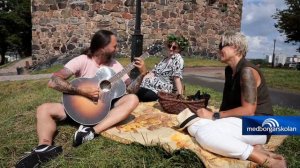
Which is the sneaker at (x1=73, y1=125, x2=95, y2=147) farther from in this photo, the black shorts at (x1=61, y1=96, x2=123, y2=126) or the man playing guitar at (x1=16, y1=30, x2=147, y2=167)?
the black shorts at (x1=61, y1=96, x2=123, y2=126)

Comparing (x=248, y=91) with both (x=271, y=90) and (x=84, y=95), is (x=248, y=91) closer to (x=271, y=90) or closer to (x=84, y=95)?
(x=84, y=95)

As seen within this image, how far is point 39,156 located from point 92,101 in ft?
3.28

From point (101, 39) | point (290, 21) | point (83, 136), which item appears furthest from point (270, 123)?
point (290, 21)

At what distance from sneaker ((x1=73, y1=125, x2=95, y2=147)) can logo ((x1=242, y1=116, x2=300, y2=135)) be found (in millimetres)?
2250

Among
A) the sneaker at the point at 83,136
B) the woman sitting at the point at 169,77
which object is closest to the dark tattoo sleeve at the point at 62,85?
the sneaker at the point at 83,136

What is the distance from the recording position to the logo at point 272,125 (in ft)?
8.20

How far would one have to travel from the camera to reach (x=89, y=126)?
4.85 metres

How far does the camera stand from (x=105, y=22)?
16.1 meters

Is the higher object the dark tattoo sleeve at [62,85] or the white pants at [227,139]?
the dark tattoo sleeve at [62,85]

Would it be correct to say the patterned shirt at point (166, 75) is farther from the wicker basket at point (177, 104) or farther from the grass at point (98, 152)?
the grass at point (98, 152)

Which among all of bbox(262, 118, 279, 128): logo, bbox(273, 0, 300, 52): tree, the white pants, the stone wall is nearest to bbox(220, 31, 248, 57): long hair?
the white pants

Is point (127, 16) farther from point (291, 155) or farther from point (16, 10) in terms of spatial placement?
point (16, 10)

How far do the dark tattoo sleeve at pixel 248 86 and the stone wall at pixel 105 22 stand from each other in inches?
496

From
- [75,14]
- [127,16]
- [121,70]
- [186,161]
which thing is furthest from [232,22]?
[186,161]
